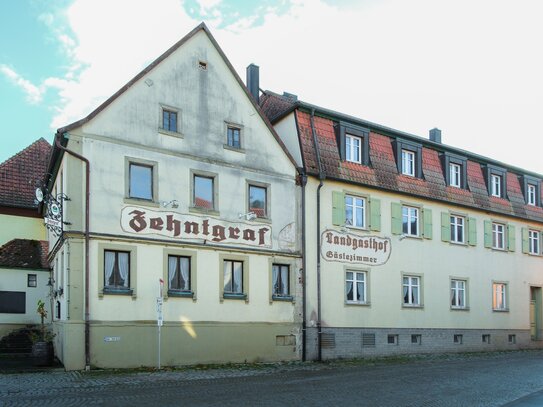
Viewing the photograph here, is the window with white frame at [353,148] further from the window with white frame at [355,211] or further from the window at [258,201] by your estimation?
the window at [258,201]

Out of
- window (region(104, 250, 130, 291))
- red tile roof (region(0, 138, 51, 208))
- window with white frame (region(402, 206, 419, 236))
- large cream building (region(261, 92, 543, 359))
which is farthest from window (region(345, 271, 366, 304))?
red tile roof (region(0, 138, 51, 208))

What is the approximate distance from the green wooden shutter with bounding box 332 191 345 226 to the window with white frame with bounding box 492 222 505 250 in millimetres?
11259

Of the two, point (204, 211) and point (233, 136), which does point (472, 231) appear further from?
point (204, 211)

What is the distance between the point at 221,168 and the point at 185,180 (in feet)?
5.37

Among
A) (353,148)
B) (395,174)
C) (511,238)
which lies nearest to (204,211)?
(353,148)

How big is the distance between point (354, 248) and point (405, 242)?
3.34 m

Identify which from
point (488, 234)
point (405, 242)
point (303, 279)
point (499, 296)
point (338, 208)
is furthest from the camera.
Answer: point (499, 296)

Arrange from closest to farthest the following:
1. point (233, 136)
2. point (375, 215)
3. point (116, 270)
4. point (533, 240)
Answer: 1. point (116, 270)
2. point (233, 136)
3. point (375, 215)
4. point (533, 240)

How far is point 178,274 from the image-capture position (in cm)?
2247

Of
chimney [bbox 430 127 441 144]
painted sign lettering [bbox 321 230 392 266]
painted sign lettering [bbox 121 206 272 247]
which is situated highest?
chimney [bbox 430 127 441 144]

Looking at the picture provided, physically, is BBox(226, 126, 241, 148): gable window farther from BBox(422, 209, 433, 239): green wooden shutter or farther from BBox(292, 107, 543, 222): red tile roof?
BBox(422, 209, 433, 239): green wooden shutter

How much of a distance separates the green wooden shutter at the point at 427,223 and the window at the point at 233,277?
34.8 feet

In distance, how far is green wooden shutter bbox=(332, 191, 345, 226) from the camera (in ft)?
88.8

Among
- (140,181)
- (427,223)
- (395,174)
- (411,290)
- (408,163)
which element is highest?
(408,163)
